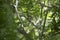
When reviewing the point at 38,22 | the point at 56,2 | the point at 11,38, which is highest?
the point at 56,2

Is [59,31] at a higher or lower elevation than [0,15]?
lower

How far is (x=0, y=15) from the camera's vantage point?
2.50 meters

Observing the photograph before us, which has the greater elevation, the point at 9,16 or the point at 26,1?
the point at 26,1

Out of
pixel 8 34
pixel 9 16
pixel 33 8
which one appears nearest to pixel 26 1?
pixel 33 8

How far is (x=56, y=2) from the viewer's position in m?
2.45

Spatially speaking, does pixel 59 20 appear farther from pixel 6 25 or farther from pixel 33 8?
pixel 6 25

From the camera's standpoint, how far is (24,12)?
8.05 feet

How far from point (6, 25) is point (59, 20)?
62 cm

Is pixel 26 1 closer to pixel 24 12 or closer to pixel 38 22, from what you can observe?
pixel 24 12

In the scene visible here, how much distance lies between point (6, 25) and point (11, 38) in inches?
6.6

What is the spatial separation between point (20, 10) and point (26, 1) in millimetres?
129

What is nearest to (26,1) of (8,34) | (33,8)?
(33,8)

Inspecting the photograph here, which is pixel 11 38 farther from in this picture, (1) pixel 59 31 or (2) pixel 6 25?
(1) pixel 59 31

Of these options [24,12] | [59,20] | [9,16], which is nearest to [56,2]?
[59,20]
